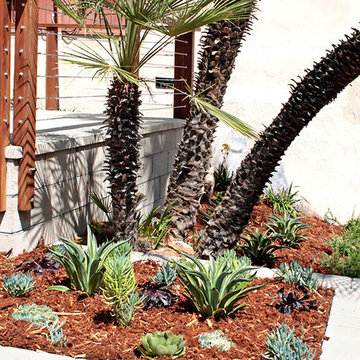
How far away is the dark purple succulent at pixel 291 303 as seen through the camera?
3484mm

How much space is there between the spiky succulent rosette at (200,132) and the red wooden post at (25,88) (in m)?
1.87

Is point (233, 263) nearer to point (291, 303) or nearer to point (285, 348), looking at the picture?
point (291, 303)

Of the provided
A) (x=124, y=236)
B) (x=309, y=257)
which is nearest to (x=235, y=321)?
(x=124, y=236)

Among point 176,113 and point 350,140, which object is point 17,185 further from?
point 350,140

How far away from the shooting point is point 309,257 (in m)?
5.32

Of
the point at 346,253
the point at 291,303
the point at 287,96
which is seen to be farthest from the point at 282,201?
the point at 291,303

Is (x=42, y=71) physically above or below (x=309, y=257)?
above

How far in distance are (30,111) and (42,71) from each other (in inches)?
282

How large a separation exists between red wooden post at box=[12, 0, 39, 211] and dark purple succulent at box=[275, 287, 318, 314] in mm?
1914

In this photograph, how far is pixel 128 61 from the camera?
396 centimetres

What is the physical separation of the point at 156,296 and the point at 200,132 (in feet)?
8.06

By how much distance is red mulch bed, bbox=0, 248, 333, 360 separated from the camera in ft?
9.50

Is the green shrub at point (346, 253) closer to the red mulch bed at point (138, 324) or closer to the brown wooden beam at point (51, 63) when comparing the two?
the red mulch bed at point (138, 324)

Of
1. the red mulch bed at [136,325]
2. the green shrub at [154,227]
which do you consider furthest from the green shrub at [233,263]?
the green shrub at [154,227]
